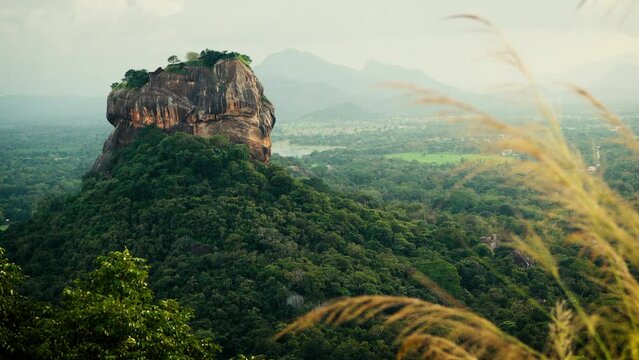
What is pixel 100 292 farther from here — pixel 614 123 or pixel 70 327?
pixel 614 123

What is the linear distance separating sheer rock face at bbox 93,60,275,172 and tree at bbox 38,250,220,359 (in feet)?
66.2

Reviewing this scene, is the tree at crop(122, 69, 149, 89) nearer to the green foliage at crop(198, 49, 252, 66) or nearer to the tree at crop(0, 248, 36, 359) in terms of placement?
the green foliage at crop(198, 49, 252, 66)

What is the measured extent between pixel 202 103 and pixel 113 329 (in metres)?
21.8

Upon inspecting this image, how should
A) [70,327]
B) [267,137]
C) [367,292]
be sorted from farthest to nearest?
[267,137] < [367,292] < [70,327]

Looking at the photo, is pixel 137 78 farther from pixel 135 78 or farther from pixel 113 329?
pixel 113 329

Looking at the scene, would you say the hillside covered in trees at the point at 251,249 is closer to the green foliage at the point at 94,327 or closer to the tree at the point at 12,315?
the green foliage at the point at 94,327

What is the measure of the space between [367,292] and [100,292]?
12.4 metres

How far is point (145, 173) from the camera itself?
25453mm

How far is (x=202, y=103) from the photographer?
27.5m

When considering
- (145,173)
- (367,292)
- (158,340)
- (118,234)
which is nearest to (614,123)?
(158,340)

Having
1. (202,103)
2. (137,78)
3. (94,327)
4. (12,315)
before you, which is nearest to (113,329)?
(94,327)

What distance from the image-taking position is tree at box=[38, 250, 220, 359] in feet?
21.8

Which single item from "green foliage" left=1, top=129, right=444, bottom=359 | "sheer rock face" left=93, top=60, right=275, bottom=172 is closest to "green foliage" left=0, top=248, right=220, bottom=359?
"green foliage" left=1, top=129, right=444, bottom=359

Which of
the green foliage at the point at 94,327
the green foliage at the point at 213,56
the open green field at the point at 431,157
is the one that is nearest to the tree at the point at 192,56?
the green foliage at the point at 213,56
